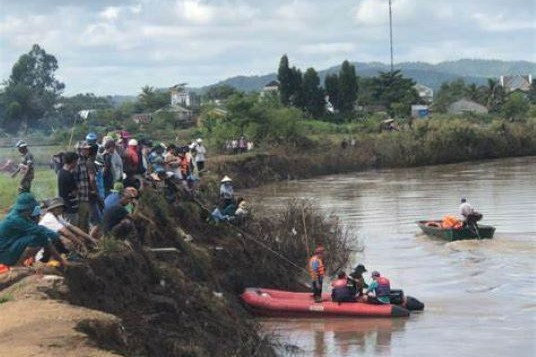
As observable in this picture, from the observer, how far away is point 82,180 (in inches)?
546

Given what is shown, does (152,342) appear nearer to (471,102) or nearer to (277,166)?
(277,166)

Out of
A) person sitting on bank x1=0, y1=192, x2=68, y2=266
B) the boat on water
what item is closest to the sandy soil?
person sitting on bank x1=0, y1=192, x2=68, y2=266

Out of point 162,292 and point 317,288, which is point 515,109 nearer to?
point 317,288

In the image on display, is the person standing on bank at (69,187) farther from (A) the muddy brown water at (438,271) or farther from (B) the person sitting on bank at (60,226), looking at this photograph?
(A) the muddy brown water at (438,271)

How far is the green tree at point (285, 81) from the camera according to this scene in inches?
3398

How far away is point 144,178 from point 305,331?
440cm

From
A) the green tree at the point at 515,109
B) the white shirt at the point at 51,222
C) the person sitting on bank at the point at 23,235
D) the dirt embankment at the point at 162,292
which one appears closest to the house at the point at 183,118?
the green tree at the point at 515,109

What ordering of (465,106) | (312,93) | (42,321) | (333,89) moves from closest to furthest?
(42,321) < (312,93) < (333,89) < (465,106)

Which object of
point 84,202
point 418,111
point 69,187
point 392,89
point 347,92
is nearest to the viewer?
point 69,187

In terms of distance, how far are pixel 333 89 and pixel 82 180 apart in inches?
3124

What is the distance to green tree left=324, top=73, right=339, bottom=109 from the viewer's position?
91.7 metres

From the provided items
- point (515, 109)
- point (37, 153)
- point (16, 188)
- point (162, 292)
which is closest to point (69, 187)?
point (162, 292)

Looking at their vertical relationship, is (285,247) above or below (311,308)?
above

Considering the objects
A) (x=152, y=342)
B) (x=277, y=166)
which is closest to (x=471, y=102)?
(x=277, y=166)
